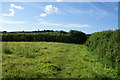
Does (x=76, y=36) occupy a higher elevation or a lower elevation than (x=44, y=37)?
higher

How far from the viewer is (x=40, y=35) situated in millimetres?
45281

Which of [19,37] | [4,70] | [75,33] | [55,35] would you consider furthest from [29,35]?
[4,70]

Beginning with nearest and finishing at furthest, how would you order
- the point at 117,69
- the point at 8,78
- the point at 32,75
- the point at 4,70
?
the point at 8,78 < the point at 32,75 < the point at 4,70 < the point at 117,69

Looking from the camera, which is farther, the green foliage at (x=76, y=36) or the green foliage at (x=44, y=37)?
the green foliage at (x=76, y=36)

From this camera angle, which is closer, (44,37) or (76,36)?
(44,37)

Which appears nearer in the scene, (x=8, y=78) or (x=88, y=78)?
(x=8, y=78)

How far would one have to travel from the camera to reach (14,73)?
8289 mm

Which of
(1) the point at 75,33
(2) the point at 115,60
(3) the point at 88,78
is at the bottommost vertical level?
(3) the point at 88,78

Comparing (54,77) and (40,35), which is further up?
(40,35)

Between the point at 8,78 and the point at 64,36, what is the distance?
37.4 metres

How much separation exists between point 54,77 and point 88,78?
68.6 inches

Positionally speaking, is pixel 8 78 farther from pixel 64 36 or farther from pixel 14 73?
pixel 64 36

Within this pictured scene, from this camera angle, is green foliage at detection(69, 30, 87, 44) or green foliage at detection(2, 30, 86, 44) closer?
green foliage at detection(2, 30, 86, 44)

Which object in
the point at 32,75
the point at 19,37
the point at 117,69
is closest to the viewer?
the point at 32,75
